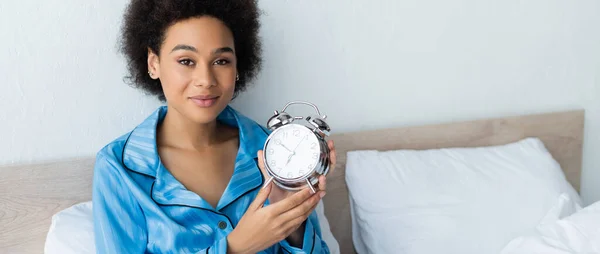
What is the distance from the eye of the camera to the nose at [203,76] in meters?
1.04

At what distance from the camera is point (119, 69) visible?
1344 millimetres

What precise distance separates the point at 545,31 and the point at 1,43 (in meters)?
1.47

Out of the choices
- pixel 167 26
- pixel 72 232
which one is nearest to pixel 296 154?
pixel 167 26

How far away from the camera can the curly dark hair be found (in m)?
1.08

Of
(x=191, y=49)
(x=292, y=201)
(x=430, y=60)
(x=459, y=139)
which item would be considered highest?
(x=191, y=49)

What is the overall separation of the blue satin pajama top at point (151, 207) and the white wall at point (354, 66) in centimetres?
24

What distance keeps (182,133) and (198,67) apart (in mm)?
198

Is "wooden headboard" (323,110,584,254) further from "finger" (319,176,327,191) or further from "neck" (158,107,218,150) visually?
"finger" (319,176,327,191)

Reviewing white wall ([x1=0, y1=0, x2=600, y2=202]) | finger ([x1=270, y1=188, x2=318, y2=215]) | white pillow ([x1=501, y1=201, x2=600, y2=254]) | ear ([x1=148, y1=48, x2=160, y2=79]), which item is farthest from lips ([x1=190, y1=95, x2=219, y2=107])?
white pillow ([x1=501, y1=201, x2=600, y2=254])

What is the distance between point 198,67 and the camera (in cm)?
106

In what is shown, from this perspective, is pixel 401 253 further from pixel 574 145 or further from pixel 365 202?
pixel 574 145

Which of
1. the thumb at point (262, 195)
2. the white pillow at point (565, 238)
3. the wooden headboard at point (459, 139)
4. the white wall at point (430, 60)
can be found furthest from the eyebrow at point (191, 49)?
the white pillow at point (565, 238)

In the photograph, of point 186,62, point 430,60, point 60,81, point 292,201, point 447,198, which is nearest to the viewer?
point 292,201

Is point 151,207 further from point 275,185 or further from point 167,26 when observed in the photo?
point 167,26
